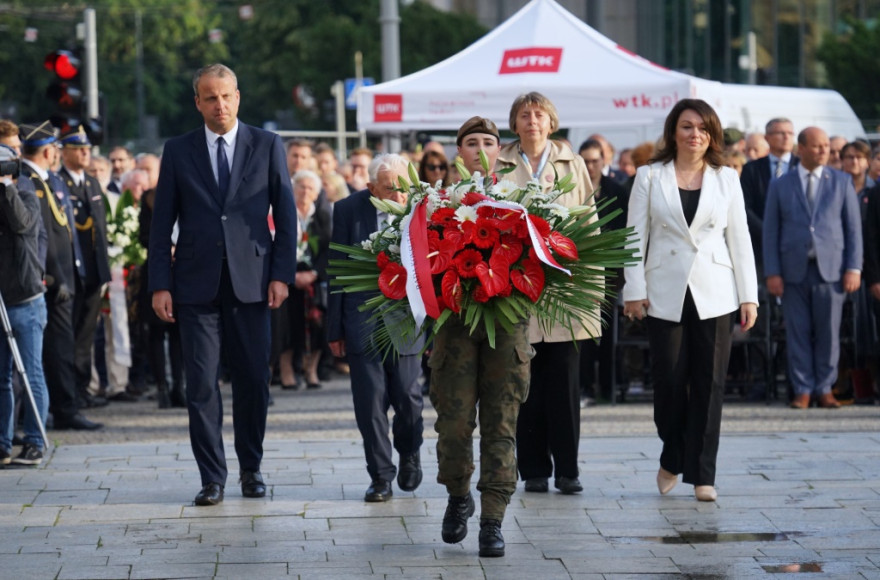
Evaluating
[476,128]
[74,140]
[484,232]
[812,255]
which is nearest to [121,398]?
[74,140]

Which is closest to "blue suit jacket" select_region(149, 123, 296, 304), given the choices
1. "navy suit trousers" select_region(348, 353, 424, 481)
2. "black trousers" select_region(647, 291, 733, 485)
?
"navy suit trousers" select_region(348, 353, 424, 481)

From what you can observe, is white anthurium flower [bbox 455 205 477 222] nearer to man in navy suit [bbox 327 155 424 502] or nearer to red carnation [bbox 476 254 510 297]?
red carnation [bbox 476 254 510 297]

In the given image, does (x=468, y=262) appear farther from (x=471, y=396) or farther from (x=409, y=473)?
(x=409, y=473)

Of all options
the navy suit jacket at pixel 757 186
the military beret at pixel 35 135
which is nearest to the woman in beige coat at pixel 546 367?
the military beret at pixel 35 135

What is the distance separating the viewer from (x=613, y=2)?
194 feet

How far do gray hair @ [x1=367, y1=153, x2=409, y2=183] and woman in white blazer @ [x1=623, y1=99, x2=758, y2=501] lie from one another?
48.8 inches

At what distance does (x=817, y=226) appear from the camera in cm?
1281

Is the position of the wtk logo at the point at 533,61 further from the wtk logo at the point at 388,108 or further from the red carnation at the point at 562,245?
the red carnation at the point at 562,245

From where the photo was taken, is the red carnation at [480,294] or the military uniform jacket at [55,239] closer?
the red carnation at [480,294]

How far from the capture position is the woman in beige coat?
8.55 m

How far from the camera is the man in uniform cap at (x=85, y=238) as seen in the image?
41.2 feet

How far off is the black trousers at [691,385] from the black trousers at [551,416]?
0.45 m

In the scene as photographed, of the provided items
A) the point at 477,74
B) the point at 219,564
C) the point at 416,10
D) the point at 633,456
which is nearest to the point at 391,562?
the point at 219,564

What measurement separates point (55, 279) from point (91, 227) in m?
1.18
